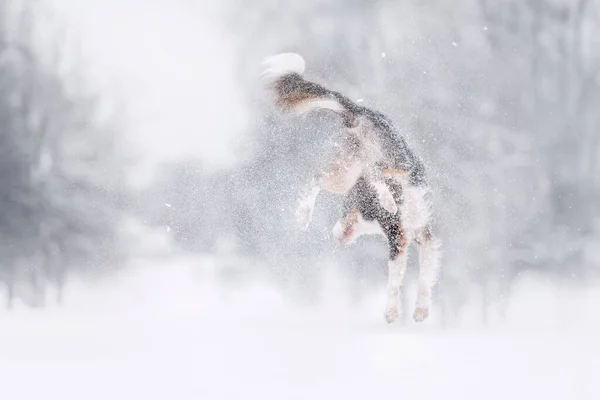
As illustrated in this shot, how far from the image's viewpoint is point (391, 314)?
4.02 ft

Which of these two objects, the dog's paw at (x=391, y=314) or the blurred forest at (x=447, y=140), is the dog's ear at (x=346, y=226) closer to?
the blurred forest at (x=447, y=140)

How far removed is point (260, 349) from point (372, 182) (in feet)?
1.34

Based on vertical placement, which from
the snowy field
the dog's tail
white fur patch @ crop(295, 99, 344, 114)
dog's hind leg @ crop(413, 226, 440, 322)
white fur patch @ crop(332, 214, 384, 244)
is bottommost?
the snowy field

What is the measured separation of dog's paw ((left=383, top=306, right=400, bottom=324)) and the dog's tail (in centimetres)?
41

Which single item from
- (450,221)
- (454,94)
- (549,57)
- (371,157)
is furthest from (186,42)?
(549,57)

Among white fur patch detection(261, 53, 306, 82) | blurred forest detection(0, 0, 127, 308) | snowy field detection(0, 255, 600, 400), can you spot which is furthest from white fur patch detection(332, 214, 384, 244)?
blurred forest detection(0, 0, 127, 308)

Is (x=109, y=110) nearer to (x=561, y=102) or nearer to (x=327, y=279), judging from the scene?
(x=327, y=279)

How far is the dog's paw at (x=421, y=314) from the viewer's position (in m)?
1.22

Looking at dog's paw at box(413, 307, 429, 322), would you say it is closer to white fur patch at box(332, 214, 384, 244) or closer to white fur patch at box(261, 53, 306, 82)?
white fur patch at box(332, 214, 384, 244)

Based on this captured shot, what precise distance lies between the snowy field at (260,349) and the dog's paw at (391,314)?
2cm

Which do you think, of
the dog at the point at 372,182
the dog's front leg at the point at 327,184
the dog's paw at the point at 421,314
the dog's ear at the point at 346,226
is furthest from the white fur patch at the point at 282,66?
the dog's paw at the point at 421,314

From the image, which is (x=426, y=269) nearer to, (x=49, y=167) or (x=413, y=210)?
(x=413, y=210)

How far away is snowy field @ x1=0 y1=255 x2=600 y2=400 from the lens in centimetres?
101

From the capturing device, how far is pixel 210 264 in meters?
1.34
